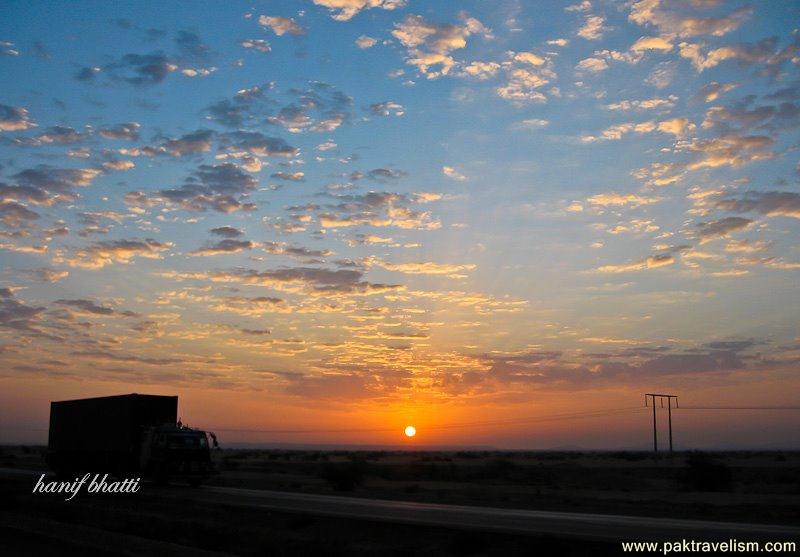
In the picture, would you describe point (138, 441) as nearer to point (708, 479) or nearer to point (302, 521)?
point (302, 521)

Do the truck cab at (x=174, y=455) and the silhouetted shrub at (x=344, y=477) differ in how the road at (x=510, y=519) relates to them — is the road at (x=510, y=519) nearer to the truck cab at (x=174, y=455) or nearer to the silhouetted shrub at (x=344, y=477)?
the truck cab at (x=174, y=455)

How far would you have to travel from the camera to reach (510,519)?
26203 millimetres

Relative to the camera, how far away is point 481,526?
23578 millimetres

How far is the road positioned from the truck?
4.10 metres

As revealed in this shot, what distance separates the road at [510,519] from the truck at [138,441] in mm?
4097

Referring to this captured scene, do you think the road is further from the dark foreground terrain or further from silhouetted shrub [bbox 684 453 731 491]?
silhouetted shrub [bbox 684 453 731 491]

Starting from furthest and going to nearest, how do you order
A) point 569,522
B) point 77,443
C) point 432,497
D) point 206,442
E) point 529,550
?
point 77,443 → point 206,442 → point 432,497 → point 569,522 → point 529,550

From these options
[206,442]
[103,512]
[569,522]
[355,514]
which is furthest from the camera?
[206,442]

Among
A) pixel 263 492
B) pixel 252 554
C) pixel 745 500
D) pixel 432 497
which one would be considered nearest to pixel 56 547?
pixel 252 554

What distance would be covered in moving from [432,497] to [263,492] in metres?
8.34

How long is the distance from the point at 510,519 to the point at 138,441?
2399 centimetres

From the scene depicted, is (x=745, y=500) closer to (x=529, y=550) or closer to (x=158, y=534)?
(x=529, y=550)

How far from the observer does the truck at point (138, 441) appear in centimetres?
4150

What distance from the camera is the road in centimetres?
2128
